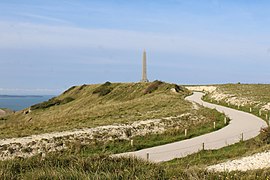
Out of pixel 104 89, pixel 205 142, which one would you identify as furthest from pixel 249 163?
pixel 104 89

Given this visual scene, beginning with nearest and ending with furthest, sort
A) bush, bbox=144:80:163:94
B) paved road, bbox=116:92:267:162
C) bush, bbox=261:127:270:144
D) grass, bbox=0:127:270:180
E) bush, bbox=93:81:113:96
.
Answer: grass, bbox=0:127:270:180, bush, bbox=261:127:270:144, paved road, bbox=116:92:267:162, bush, bbox=144:80:163:94, bush, bbox=93:81:113:96

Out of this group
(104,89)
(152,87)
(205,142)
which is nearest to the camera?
(205,142)

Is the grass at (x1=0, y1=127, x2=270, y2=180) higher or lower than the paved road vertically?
higher

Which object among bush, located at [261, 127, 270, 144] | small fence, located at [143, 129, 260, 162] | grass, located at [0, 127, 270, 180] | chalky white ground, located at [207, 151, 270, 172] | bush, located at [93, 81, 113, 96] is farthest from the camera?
bush, located at [93, 81, 113, 96]

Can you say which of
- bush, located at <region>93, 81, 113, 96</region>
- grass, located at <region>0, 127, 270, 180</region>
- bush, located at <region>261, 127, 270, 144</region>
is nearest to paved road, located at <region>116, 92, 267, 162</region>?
bush, located at <region>261, 127, 270, 144</region>

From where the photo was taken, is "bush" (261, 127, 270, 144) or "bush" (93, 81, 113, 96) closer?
"bush" (261, 127, 270, 144)

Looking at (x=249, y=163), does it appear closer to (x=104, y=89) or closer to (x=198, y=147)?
(x=198, y=147)

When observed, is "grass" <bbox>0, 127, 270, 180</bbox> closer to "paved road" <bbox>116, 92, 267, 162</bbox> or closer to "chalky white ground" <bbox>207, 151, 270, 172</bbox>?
"chalky white ground" <bbox>207, 151, 270, 172</bbox>

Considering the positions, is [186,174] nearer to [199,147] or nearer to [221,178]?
[221,178]

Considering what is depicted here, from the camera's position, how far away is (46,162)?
29.7ft

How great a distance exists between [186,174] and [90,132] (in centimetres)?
2089

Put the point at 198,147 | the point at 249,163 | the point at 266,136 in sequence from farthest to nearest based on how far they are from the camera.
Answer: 1. the point at 198,147
2. the point at 266,136
3. the point at 249,163

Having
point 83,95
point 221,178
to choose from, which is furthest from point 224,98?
point 221,178

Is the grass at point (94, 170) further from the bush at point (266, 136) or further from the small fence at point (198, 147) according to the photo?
the bush at point (266, 136)
